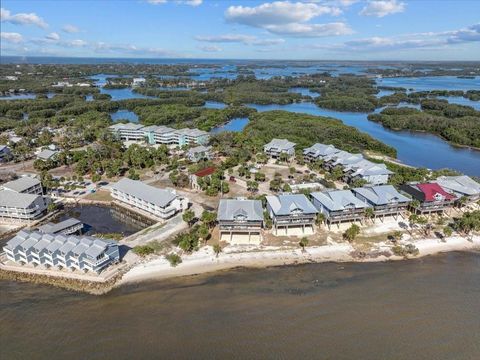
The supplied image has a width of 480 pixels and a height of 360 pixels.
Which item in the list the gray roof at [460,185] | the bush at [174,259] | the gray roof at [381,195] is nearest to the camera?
the bush at [174,259]

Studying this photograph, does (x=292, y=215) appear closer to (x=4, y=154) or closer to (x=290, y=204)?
(x=290, y=204)

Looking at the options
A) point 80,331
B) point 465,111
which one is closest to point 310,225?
point 80,331

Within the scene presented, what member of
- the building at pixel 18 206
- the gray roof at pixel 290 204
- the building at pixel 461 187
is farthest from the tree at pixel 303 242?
the building at pixel 18 206

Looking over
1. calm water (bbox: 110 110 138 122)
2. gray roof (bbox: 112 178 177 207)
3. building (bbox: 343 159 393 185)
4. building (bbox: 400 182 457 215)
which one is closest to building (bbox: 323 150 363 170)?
building (bbox: 343 159 393 185)

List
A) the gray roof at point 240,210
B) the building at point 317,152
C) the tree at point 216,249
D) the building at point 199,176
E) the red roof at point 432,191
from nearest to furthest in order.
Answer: the tree at point 216,249
the gray roof at point 240,210
the red roof at point 432,191
the building at point 199,176
the building at point 317,152

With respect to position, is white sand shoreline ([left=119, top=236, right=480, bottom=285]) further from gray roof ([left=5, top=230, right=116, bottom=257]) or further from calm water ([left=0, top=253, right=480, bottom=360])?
gray roof ([left=5, top=230, right=116, bottom=257])

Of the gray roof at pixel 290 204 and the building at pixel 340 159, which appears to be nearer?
the gray roof at pixel 290 204

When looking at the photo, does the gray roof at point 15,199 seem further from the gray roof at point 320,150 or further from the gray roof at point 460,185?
the gray roof at point 460,185
